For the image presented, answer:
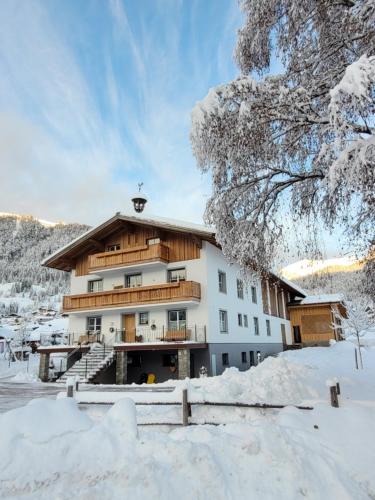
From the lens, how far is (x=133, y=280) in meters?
23.1

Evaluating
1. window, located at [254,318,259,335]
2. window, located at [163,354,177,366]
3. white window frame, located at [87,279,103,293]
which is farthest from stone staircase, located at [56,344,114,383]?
window, located at [254,318,259,335]

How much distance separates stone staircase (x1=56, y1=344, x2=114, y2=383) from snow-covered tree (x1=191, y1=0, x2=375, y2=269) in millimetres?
12685

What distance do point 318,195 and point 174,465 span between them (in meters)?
6.56

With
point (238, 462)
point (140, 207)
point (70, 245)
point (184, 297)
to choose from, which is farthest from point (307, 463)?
Result: point (140, 207)

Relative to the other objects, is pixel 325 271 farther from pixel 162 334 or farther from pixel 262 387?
pixel 162 334

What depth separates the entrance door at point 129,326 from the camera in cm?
2182

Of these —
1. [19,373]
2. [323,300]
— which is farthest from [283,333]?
[19,373]

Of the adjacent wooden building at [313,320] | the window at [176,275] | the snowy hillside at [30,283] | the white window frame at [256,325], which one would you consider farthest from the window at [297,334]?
the snowy hillside at [30,283]

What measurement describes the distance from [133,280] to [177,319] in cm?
Answer: 424

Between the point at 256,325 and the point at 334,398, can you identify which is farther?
the point at 256,325

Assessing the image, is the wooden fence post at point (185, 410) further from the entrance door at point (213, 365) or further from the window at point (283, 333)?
the window at point (283, 333)

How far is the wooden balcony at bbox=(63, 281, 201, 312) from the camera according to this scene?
768 inches

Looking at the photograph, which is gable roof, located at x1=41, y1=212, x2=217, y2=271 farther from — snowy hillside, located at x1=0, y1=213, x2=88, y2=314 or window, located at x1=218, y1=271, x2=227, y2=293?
snowy hillside, located at x1=0, y1=213, x2=88, y2=314

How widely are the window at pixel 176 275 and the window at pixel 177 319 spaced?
1870 mm
